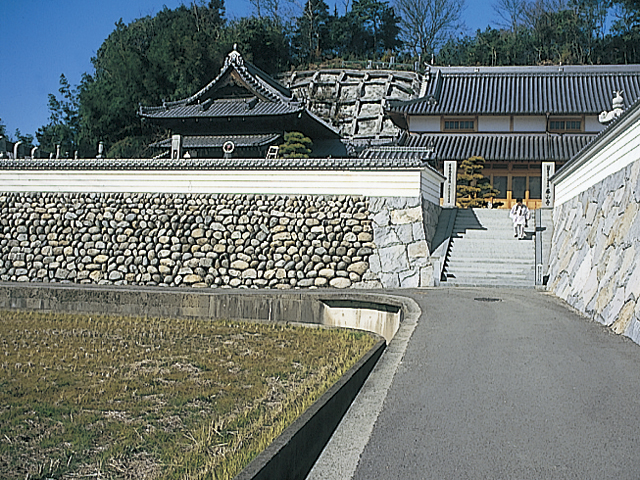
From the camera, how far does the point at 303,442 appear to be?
4.31 metres

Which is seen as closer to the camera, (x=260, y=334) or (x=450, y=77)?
(x=260, y=334)

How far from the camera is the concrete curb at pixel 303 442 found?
3.57m

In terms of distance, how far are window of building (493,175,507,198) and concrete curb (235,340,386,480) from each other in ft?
70.5

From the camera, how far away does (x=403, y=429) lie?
14.5 ft

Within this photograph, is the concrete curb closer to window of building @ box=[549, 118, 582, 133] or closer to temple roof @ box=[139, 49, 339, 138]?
temple roof @ box=[139, 49, 339, 138]

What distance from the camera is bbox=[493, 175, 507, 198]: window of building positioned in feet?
86.6

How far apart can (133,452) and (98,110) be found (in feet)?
125

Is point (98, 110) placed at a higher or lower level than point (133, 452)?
higher

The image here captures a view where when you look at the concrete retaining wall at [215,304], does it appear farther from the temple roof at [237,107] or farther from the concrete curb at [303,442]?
the temple roof at [237,107]

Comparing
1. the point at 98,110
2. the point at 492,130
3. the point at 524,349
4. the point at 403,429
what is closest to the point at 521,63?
Answer: the point at 492,130

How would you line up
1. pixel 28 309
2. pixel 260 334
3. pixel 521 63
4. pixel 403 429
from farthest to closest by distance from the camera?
pixel 521 63 < pixel 28 309 < pixel 260 334 < pixel 403 429

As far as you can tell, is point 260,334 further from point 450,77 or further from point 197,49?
point 197,49

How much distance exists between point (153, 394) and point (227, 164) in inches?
448

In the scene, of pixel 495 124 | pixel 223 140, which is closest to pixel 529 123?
pixel 495 124
